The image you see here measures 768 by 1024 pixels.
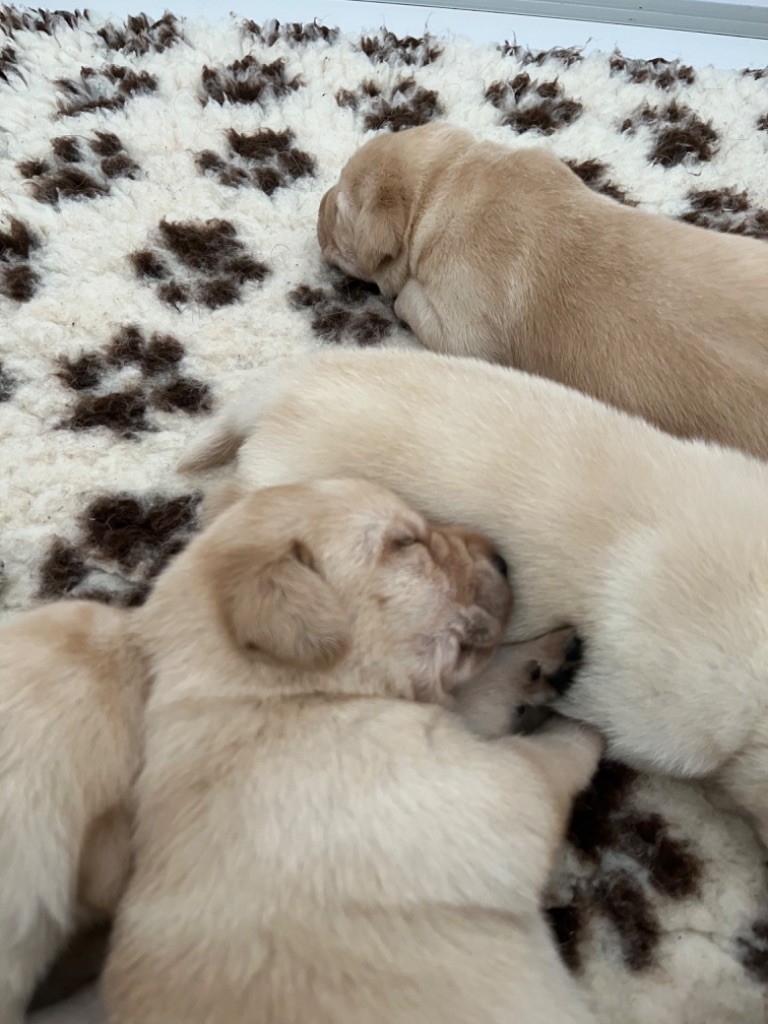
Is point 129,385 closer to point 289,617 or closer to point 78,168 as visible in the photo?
point 78,168

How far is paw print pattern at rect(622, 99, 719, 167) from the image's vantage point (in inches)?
112

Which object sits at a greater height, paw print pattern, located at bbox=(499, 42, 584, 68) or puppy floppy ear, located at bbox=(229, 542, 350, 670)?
paw print pattern, located at bbox=(499, 42, 584, 68)

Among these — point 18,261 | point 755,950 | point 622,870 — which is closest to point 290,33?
point 18,261

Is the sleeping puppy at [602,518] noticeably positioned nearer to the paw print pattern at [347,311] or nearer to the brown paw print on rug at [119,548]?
the brown paw print on rug at [119,548]

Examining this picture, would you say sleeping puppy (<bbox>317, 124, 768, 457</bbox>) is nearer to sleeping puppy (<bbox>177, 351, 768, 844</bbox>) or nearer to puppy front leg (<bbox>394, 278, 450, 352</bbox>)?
puppy front leg (<bbox>394, 278, 450, 352</bbox>)

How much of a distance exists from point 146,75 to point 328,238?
108 cm

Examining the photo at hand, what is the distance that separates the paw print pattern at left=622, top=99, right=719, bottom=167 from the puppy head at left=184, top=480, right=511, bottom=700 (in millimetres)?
1942

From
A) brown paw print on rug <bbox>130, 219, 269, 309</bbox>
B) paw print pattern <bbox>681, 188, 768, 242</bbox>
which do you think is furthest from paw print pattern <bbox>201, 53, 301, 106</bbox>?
paw print pattern <bbox>681, 188, 768, 242</bbox>

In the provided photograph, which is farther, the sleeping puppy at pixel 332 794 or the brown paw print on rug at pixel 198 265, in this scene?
the brown paw print on rug at pixel 198 265

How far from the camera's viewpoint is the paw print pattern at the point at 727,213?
2635 mm

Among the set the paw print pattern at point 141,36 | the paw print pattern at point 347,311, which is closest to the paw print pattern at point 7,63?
the paw print pattern at point 141,36

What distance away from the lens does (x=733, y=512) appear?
155 centimetres

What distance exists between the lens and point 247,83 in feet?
9.62

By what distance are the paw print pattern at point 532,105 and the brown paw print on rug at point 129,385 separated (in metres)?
1.52
